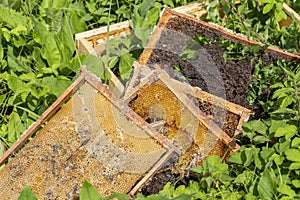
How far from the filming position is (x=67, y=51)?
336 centimetres

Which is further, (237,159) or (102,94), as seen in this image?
(102,94)

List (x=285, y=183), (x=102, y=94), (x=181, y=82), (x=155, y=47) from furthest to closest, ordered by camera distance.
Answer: (x=155, y=47) < (x=181, y=82) < (x=102, y=94) < (x=285, y=183)

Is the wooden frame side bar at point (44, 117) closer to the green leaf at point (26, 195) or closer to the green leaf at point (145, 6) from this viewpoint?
the green leaf at point (26, 195)

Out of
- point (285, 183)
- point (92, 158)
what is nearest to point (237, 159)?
Answer: point (285, 183)

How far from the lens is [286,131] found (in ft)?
8.12

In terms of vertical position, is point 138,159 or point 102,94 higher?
point 102,94

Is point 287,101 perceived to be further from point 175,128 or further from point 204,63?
point 204,63

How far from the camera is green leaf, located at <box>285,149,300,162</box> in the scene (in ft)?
7.83

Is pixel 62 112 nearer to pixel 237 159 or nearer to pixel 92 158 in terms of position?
pixel 92 158

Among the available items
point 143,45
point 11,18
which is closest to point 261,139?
point 143,45

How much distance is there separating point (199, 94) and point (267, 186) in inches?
27.6

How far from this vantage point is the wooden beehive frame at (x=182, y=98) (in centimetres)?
274

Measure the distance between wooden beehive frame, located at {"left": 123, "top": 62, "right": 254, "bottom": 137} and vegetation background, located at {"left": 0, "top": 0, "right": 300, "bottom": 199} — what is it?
0.30ft

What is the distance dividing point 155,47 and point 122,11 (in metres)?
0.57
